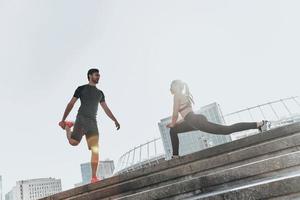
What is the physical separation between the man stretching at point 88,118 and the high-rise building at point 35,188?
7649 inches

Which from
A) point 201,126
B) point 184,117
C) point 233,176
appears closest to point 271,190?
point 233,176

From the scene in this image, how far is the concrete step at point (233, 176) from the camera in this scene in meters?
2.51

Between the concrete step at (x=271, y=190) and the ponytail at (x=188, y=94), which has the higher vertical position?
the ponytail at (x=188, y=94)

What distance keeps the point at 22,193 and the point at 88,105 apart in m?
207

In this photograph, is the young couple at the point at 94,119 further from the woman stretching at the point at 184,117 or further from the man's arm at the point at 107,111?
the man's arm at the point at 107,111

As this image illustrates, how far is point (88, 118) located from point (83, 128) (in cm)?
20

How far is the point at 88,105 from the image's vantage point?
537 centimetres

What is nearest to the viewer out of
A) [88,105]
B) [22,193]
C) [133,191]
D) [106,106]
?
[133,191]

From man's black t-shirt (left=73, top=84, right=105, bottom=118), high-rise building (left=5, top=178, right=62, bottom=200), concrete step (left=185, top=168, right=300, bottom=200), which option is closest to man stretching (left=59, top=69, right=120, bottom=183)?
man's black t-shirt (left=73, top=84, right=105, bottom=118)

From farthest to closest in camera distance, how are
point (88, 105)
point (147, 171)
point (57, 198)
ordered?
point (88, 105), point (57, 198), point (147, 171)

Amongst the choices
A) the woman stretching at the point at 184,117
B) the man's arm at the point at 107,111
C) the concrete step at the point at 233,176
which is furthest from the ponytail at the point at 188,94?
the concrete step at the point at 233,176

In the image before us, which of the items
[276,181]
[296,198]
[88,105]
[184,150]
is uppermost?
[184,150]

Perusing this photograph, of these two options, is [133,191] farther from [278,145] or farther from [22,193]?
[22,193]

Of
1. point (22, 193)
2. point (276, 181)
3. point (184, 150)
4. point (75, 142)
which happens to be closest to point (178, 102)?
point (75, 142)
